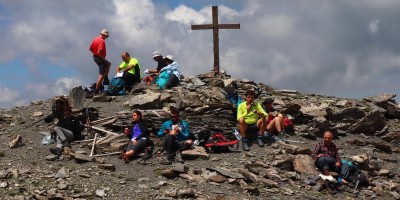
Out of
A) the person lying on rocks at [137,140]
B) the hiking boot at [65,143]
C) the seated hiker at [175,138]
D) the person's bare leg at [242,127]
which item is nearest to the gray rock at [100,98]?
the hiking boot at [65,143]

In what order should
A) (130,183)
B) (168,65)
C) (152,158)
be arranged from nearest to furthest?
(130,183) → (152,158) → (168,65)

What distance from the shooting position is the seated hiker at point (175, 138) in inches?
510

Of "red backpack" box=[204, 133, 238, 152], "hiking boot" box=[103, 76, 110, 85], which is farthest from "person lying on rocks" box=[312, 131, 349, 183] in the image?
"hiking boot" box=[103, 76, 110, 85]

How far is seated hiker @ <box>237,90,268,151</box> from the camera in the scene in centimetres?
1470

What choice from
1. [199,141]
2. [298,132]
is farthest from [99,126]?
[298,132]

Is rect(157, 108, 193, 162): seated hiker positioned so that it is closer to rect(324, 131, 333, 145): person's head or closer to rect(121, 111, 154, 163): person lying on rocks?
rect(121, 111, 154, 163): person lying on rocks

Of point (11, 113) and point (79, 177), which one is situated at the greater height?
point (11, 113)

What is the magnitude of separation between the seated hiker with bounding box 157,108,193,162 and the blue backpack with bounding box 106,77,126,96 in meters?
6.73

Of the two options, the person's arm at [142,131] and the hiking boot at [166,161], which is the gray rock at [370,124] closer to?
the hiking boot at [166,161]

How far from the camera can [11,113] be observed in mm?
18906

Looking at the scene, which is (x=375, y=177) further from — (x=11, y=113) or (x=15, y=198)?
(x=11, y=113)

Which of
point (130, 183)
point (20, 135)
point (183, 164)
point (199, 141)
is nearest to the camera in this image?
point (130, 183)

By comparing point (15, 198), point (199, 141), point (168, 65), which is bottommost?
point (15, 198)

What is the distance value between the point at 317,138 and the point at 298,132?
789 mm
